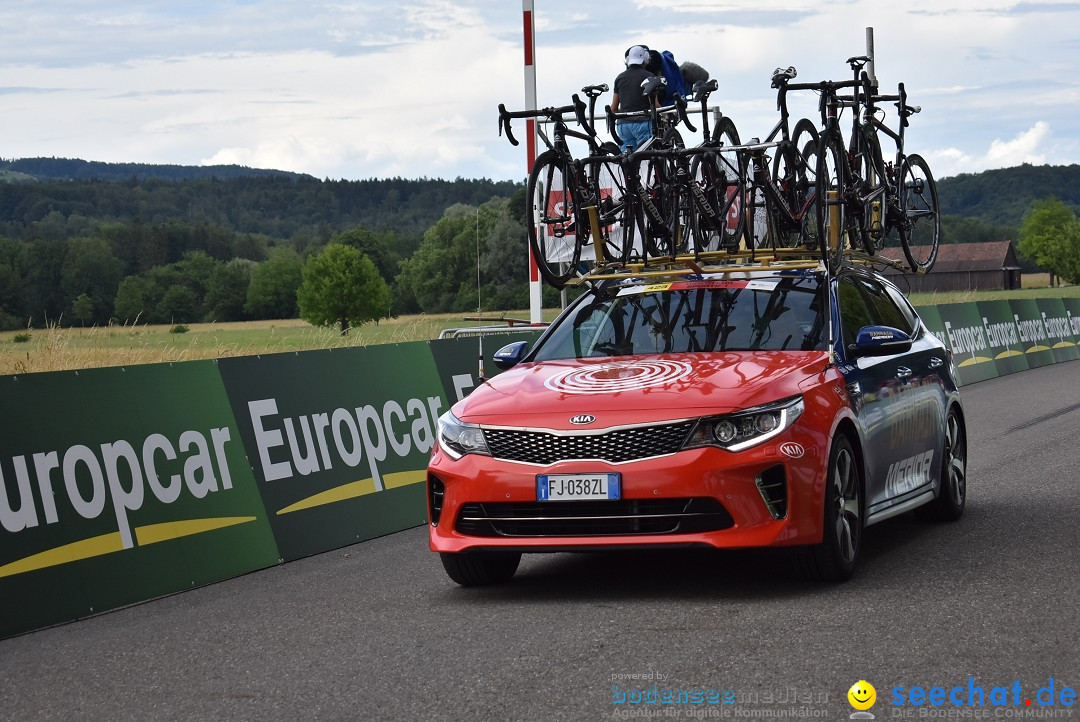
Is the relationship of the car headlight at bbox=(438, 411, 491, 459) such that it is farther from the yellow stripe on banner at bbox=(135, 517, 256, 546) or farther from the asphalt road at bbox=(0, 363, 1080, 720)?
the yellow stripe on banner at bbox=(135, 517, 256, 546)

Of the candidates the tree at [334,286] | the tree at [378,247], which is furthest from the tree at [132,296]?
the tree at [378,247]

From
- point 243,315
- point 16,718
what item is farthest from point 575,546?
point 243,315

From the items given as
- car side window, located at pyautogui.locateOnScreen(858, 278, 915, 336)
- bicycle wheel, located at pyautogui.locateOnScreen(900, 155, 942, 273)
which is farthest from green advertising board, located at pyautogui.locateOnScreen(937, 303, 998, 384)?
car side window, located at pyautogui.locateOnScreen(858, 278, 915, 336)

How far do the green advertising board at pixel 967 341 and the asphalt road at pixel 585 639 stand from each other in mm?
16562

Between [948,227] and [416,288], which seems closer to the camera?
[416,288]

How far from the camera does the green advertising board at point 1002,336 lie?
28031 millimetres

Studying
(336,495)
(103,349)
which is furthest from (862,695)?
(103,349)

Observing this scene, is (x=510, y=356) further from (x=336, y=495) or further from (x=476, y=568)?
(x=336, y=495)

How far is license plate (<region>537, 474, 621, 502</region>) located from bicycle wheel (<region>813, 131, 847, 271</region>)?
8.47 feet

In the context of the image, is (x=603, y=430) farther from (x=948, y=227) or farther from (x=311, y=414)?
(x=948, y=227)

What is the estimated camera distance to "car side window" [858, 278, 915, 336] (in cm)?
958

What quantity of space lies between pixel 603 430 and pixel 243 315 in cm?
11106

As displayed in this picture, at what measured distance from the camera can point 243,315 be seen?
380 feet

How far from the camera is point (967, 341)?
26531 millimetres
